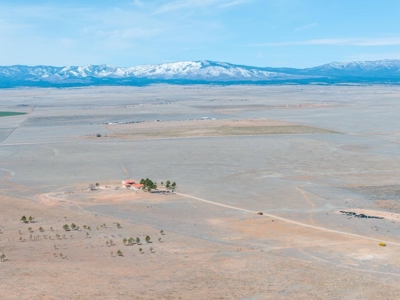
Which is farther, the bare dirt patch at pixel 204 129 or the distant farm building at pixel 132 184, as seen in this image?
the bare dirt patch at pixel 204 129

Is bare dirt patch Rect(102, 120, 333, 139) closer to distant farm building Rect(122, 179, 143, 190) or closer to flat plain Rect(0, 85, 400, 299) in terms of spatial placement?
flat plain Rect(0, 85, 400, 299)

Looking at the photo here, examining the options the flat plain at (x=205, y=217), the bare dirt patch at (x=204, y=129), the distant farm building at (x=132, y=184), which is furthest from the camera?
the bare dirt patch at (x=204, y=129)

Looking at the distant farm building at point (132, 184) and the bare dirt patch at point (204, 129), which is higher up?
the distant farm building at point (132, 184)

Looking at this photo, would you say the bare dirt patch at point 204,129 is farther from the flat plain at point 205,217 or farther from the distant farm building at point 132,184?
the distant farm building at point 132,184

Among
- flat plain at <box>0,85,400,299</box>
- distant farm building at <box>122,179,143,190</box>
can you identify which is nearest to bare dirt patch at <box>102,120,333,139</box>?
flat plain at <box>0,85,400,299</box>

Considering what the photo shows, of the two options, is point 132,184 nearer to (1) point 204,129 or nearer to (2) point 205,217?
(2) point 205,217

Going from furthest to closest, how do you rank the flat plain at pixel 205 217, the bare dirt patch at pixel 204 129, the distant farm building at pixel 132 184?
the bare dirt patch at pixel 204 129 < the distant farm building at pixel 132 184 < the flat plain at pixel 205 217

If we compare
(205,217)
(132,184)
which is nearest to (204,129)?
(132,184)

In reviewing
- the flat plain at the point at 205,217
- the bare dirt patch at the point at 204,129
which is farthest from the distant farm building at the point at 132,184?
the bare dirt patch at the point at 204,129
